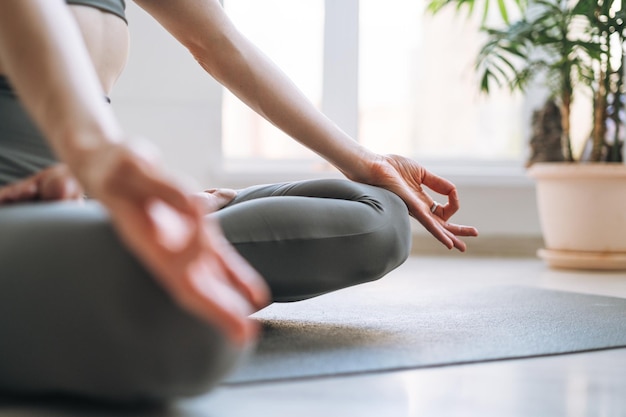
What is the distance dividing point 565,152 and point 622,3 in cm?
71

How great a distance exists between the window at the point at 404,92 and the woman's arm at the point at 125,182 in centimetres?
308

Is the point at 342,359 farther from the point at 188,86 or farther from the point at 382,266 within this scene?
the point at 188,86

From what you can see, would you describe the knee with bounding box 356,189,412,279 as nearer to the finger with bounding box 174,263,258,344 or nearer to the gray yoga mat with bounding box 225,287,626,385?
the gray yoga mat with bounding box 225,287,626,385

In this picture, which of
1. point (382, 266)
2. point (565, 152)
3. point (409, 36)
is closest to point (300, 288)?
point (382, 266)

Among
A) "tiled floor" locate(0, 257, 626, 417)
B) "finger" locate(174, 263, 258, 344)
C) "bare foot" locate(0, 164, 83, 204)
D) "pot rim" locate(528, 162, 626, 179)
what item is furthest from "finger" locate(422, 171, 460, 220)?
"pot rim" locate(528, 162, 626, 179)

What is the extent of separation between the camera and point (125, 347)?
79 cm

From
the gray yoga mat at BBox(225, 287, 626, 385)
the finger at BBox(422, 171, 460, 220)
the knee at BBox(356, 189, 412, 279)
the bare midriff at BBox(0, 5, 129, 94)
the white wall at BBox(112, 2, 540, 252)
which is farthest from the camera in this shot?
the white wall at BBox(112, 2, 540, 252)

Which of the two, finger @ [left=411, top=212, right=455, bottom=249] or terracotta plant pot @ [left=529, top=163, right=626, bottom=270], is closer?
finger @ [left=411, top=212, right=455, bottom=249]

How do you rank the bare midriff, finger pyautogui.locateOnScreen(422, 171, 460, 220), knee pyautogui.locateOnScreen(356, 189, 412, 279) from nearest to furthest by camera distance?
the bare midriff, knee pyautogui.locateOnScreen(356, 189, 412, 279), finger pyautogui.locateOnScreen(422, 171, 460, 220)

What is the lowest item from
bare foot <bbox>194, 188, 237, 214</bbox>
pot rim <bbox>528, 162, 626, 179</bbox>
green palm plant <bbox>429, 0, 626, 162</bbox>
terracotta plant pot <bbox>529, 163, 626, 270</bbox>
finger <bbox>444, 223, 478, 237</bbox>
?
terracotta plant pot <bbox>529, 163, 626, 270</bbox>

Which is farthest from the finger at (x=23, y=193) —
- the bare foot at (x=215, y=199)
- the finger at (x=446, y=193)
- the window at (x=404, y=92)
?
the window at (x=404, y=92)

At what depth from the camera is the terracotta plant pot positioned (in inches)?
113

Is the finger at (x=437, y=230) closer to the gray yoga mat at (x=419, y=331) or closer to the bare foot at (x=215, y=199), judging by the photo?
the gray yoga mat at (x=419, y=331)

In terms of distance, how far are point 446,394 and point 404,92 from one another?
318cm
